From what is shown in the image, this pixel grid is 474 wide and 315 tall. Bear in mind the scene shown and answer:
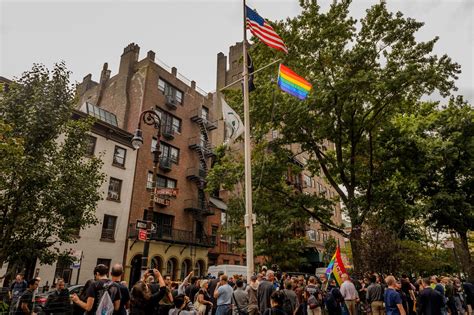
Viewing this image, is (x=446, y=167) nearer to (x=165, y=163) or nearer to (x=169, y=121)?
(x=165, y=163)

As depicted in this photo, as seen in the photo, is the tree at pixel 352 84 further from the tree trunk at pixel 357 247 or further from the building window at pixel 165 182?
the building window at pixel 165 182

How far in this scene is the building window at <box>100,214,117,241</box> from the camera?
25.0 metres

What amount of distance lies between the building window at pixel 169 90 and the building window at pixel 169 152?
18.8 ft

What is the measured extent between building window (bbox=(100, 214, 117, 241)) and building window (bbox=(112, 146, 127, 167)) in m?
4.48

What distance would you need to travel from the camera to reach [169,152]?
106 ft

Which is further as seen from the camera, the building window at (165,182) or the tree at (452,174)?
the building window at (165,182)

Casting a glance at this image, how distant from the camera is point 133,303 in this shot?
253 inches

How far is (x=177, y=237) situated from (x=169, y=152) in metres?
8.37

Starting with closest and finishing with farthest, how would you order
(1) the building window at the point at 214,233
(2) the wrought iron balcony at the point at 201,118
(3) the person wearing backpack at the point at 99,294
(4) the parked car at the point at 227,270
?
1. (3) the person wearing backpack at the point at 99,294
2. (4) the parked car at the point at 227,270
3. (1) the building window at the point at 214,233
4. (2) the wrought iron balcony at the point at 201,118

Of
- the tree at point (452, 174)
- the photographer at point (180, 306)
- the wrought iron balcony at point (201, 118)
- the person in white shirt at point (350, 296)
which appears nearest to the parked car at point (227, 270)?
the person in white shirt at point (350, 296)

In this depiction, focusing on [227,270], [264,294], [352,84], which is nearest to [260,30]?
[352,84]

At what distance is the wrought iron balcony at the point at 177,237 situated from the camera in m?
26.9

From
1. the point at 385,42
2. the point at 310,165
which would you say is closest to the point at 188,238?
the point at 310,165

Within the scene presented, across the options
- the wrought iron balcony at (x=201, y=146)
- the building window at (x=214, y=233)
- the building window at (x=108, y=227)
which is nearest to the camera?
the building window at (x=108, y=227)
